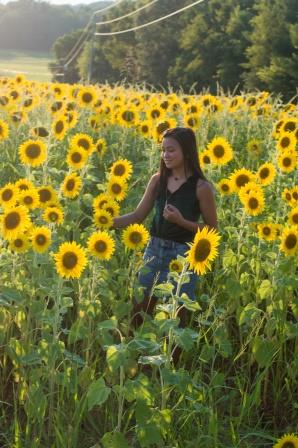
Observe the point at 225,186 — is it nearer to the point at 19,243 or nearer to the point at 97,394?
the point at 19,243

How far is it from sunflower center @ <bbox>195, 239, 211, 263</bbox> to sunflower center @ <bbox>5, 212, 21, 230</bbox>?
0.86 meters

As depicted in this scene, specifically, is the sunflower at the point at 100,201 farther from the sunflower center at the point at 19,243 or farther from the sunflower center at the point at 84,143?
the sunflower center at the point at 84,143

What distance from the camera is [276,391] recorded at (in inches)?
124

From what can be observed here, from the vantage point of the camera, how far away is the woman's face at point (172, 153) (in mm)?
3379

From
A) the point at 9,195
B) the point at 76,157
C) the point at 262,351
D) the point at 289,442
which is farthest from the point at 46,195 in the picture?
the point at 289,442

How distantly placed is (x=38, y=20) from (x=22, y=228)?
116983mm

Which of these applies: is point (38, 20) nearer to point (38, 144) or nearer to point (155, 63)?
point (155, 63)

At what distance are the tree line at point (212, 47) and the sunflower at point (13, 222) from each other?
23.0 m

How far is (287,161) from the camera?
4133 mm

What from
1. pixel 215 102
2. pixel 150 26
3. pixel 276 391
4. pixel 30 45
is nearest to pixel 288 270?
pixel 276 391

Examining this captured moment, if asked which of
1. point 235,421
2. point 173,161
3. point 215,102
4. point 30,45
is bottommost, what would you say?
point 235,421

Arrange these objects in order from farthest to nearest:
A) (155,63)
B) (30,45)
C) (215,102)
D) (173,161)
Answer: (30,45), (155,63), (215,102), (173,161)

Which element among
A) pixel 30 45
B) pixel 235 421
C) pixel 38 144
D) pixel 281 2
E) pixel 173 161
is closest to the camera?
pixel 235 421

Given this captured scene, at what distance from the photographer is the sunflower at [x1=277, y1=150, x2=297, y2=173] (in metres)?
4.10
